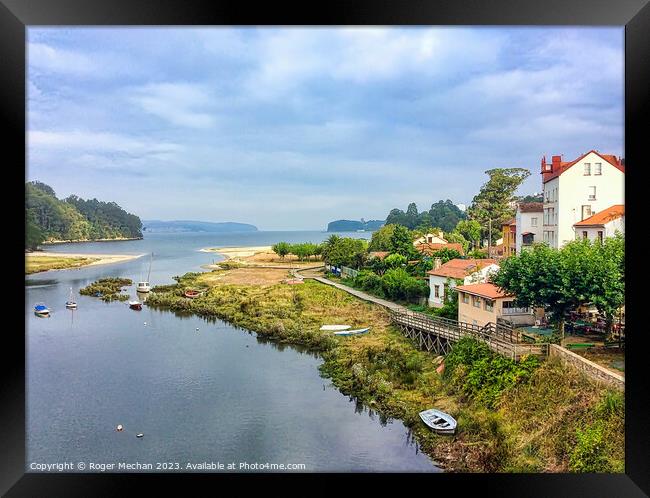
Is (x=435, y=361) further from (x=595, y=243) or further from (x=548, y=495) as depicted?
(x=595, y=243)

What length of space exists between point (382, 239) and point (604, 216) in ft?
6.65

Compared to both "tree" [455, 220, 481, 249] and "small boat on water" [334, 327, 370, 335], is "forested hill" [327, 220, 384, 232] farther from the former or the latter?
"small boat on water" [334, 327, 370, 335]

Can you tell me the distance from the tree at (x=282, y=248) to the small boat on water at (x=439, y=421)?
2.11m

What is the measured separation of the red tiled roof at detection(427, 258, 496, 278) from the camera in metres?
4.22

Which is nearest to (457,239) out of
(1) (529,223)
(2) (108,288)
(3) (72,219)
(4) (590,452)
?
(1) (529,223)

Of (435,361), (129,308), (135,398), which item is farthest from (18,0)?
(435,361)

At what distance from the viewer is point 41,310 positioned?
154 inches

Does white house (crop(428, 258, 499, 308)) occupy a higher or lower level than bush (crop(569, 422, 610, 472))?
higher

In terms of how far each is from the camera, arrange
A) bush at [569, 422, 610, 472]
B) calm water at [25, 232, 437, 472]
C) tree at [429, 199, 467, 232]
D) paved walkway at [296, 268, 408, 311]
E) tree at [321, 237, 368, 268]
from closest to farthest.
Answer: bush at [569, 422, 610, 472]
calm water at [25, 232, 437, 472]
tree at [429, 199, 467, 232]
paved walkway at [296, 268, 408, 311]
tree at [321, 237, 368, 268]

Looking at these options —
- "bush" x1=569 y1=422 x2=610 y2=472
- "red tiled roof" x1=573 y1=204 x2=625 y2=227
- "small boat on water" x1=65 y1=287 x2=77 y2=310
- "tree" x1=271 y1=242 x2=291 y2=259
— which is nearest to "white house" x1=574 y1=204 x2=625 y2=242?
"red tiled roof" x1=573 y1=204 x2=625 y2=227

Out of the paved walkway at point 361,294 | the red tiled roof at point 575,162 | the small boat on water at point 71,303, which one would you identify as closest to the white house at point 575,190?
the red tiled roof at point 575,162

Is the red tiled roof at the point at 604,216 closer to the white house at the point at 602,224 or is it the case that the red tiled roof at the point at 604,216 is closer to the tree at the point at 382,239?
the white house at the point at 602,224

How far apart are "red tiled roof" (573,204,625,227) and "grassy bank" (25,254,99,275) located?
4702mm

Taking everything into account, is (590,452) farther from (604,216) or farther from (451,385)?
(604,216)
